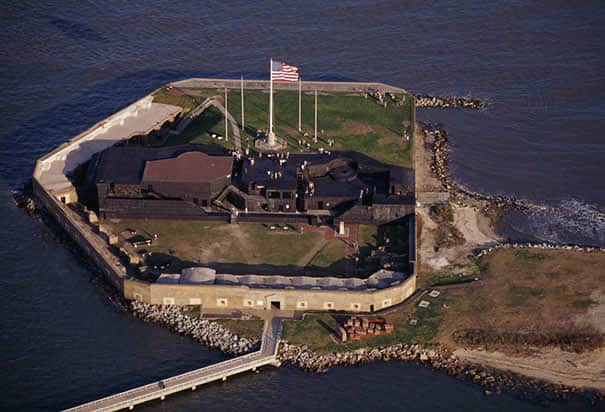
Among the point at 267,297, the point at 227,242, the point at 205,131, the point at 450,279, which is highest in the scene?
the point at 205,131

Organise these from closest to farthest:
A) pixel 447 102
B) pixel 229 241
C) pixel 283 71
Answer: pixel 229 241 → pixel 283 71 → pixel 447 102

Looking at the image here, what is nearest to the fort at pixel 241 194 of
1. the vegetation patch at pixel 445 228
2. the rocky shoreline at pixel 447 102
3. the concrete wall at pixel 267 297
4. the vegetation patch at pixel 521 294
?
the concrete wall at pixel 267 297

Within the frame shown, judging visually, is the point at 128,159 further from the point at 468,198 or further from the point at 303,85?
the point at 468,198

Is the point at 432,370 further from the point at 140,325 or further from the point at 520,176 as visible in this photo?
the point at 520,176

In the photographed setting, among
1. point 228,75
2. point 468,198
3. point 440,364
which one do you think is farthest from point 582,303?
point 228,75

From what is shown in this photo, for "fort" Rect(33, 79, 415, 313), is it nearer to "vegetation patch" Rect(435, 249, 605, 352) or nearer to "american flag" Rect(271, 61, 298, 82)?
"vegetation patch" Rect(435, 249, 605, 352)

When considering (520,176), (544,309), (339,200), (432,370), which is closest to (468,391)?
(432,370)

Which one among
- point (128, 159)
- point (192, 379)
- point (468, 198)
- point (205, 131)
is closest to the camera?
point (192, 379)

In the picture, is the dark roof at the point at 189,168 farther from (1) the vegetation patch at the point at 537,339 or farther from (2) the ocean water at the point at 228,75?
(1) the vegetation patch at the point at 537,339
